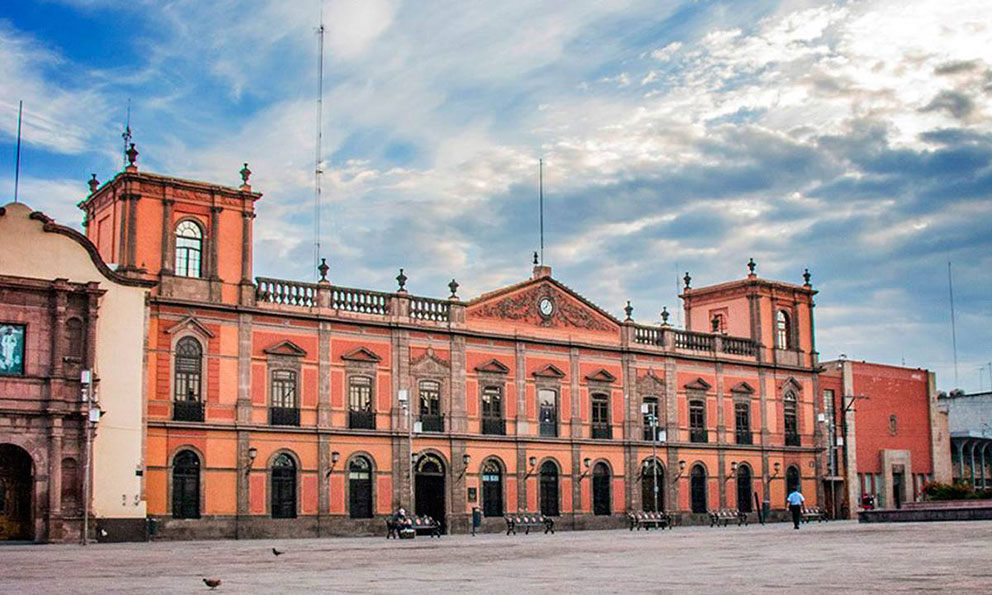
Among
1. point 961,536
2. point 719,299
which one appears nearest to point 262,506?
point 961,536

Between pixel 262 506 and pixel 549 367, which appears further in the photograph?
pixel 549 367

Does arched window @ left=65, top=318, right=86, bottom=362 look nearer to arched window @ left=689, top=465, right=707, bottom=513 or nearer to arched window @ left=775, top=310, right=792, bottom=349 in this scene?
arched window @ left=689, top=465, right=707, bottom=513

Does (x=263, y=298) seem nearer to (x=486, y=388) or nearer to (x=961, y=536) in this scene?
(x=486, y=388)

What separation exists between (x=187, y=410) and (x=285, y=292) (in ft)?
19.4

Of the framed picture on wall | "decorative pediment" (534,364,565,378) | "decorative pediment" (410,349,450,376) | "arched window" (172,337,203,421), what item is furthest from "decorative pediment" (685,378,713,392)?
the framed picture on wall

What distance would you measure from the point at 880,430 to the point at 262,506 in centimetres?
3762

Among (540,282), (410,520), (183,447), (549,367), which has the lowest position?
(410,520)

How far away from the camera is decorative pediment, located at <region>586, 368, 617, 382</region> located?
5150 centimetres

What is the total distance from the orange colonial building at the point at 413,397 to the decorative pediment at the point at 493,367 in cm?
15

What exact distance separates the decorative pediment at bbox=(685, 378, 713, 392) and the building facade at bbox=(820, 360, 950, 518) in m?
9.09

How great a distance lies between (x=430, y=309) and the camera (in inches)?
1847

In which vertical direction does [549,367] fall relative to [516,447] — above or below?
above

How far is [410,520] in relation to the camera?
137 feet

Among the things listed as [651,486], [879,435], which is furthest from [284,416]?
[879,435]
